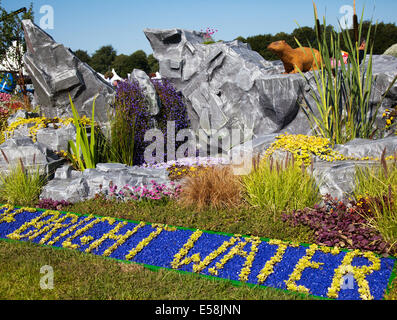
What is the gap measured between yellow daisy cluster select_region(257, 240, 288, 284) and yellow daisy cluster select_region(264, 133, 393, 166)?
1.62 m

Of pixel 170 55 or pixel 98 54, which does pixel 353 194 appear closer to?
pixel 170 55

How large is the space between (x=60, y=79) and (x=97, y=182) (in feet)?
12.1

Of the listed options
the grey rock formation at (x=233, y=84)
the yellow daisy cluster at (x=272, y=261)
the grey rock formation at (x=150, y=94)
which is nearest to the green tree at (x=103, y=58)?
the grey rock formation at (x=233, y=84)

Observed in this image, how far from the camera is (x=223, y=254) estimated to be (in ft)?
13.0

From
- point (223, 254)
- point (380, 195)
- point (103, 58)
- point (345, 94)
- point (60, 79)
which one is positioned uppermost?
point (103, 58)

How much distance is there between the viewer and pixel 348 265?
354 cm

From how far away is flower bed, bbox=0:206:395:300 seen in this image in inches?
132

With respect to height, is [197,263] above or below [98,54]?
below

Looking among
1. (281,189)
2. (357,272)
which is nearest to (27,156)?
(281,189)

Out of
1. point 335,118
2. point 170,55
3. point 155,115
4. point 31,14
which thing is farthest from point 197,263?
point 31,14

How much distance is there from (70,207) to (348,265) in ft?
12.9

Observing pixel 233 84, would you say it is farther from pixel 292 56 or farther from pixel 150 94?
pixel 150 94

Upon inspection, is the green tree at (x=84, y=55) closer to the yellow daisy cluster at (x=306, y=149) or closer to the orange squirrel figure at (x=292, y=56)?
the orange squirrel figure at (x=292, y=56)

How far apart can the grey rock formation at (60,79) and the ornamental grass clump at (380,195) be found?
5.78 m
